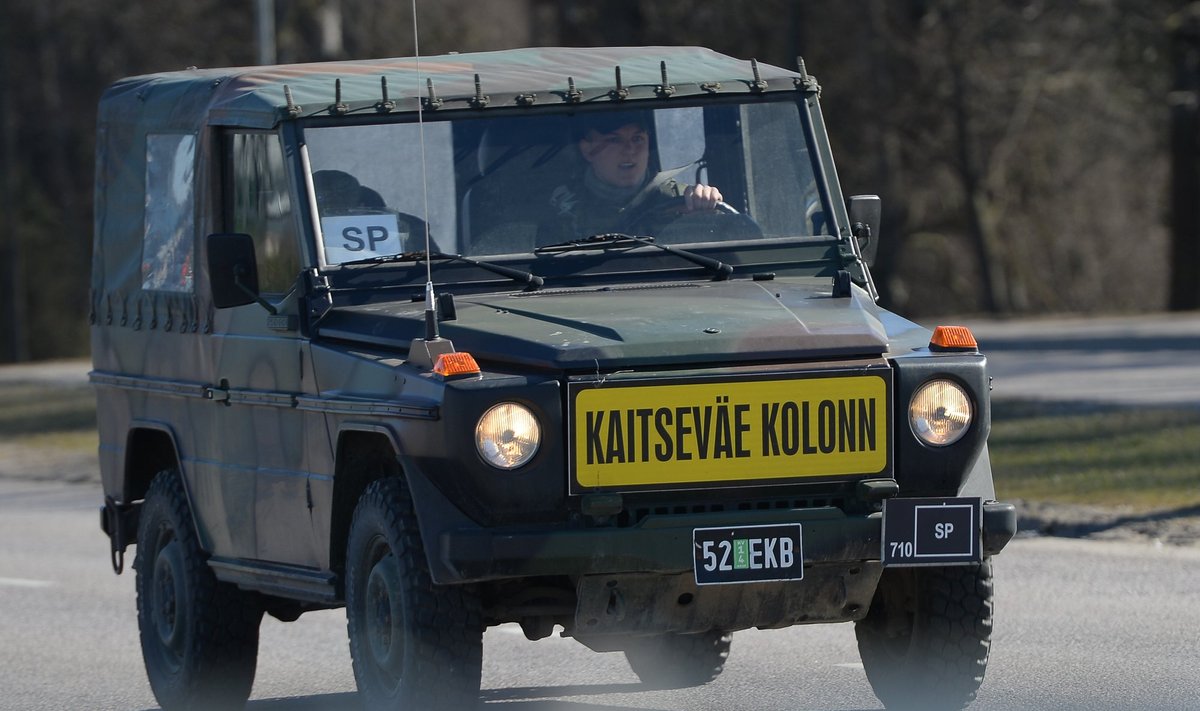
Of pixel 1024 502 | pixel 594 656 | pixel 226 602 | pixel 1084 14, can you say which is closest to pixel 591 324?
pixel 226 602

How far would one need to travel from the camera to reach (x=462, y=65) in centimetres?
742

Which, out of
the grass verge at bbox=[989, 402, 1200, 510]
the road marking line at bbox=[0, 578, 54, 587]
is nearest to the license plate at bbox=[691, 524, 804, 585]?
the road marking line at bbox=[0, 578, 54, 587]

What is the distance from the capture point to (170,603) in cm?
783

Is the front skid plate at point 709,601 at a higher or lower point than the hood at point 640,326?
lower

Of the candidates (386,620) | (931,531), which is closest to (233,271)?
(386,620)

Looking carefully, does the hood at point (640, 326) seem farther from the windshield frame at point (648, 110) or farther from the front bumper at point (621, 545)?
the front bumper at point (621, 545)

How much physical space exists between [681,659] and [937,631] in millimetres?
1793

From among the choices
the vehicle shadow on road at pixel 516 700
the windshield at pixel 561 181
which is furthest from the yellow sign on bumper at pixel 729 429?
the vehicle shadow on road at pixel 516 700

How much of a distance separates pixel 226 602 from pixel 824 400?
278 cm

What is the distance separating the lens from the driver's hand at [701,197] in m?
7.12

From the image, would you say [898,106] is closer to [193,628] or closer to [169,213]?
[169,213]

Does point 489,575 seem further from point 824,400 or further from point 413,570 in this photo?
point 824,400

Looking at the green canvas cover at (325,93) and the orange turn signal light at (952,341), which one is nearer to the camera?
the orange turn signal light at (952,341)

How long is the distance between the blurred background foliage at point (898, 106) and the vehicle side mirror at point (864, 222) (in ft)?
78.0
